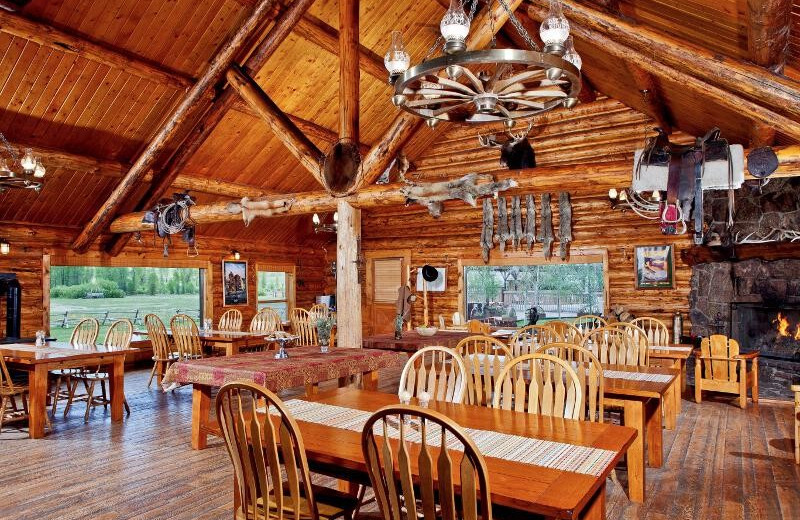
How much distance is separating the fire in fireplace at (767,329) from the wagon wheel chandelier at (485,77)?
6.24 metres

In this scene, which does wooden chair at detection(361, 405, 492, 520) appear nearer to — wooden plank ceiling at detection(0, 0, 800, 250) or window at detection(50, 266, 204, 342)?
wooden plank ceiling at detection(0, 0, 800, 250)

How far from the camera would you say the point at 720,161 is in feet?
17.4

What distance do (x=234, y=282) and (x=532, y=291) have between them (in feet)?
20.4

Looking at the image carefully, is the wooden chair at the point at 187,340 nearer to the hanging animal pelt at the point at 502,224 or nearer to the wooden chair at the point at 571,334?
the wooden chair at the point at 571,334

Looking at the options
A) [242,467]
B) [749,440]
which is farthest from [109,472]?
[749,440]

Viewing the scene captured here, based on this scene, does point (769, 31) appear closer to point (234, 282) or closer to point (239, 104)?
point (239, 104)

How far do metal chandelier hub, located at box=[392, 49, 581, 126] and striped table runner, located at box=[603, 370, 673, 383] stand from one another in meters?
2.14

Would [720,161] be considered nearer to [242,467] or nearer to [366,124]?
[242,467]

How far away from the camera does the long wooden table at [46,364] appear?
18.3 feet

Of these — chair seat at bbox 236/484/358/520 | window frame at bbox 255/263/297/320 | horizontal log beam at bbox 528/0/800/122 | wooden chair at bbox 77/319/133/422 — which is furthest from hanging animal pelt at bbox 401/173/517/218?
window frame at bbox 255/263/297/320

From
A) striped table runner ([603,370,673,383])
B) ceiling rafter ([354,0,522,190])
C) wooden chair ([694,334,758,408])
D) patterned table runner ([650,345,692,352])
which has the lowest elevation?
wooden chair ([694,334,758,408])

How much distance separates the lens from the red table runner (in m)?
4.57

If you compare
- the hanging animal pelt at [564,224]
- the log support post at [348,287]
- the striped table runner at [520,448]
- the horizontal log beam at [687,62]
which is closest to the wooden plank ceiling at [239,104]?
the horizontal log beam at [687,62]

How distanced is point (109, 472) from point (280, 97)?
6.32 metres
